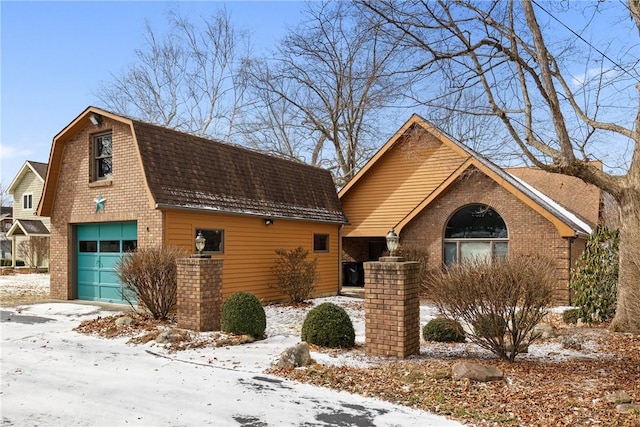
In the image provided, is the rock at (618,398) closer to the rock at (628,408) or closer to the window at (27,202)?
the rock at (628,408)

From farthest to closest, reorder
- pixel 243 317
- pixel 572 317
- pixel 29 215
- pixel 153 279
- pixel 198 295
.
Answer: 1. pixel 29 215
2. pixel 572 317
3. pixel 153 279
4. pixel 198 295
5. pixel 243 317

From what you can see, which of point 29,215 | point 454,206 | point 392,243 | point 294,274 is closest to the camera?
point 392,243

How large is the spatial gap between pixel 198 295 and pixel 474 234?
11.6m

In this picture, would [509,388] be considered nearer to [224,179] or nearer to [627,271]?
[627,271]

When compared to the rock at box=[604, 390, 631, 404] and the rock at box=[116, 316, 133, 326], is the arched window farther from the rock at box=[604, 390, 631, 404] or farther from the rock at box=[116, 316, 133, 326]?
the rock at box=[604, 390, 631, 404]

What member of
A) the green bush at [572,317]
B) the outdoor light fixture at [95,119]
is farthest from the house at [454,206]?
the outdoor light fixture at [95,119]

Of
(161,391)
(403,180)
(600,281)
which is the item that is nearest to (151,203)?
(161,391)

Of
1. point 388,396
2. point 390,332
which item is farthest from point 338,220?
point 388,396

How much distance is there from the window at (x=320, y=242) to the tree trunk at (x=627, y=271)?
1018 cm

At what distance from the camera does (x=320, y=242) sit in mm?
18688

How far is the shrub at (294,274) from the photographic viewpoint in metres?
15.6

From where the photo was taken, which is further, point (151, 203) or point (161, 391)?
point (151, 203)

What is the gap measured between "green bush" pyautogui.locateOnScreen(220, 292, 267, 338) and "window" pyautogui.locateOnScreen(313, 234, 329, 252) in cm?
895

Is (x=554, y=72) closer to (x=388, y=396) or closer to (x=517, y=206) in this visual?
(x=517, y=206)
